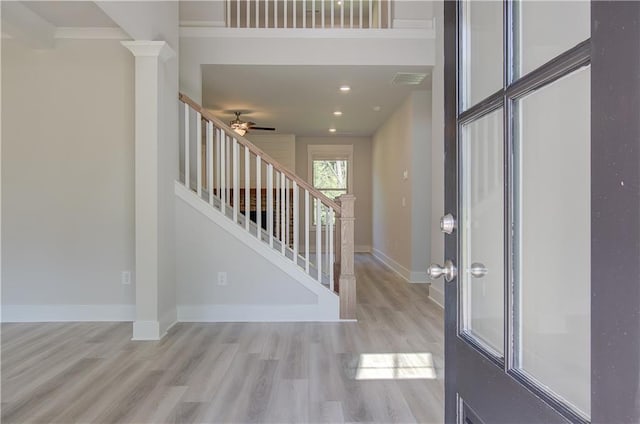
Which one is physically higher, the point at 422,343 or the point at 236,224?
the point at 236,224

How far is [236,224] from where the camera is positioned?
11.6ft

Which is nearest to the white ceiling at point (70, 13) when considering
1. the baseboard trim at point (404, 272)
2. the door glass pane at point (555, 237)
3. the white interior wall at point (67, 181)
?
the white interior wall at point (67, 181)

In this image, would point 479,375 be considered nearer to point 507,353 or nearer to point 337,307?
point 507,353

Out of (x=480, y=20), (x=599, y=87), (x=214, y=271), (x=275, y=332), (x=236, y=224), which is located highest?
(x=480, y=20)

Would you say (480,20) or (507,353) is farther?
(480,20)

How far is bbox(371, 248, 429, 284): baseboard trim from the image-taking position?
17.6 feet

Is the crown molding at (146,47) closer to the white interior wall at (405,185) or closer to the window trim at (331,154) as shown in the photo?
the white interior wall at (405,185)

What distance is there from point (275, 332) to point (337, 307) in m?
0.64

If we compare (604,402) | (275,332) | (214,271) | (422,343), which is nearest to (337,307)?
(275,332)

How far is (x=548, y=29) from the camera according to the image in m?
0.70

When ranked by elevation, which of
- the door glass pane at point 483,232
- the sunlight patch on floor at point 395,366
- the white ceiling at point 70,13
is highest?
the white ceiling at point 70,13

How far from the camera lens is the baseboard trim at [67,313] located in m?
3.50

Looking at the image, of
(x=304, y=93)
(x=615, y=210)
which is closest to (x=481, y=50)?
(x=615, y=210)

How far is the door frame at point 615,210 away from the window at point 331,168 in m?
8.14
